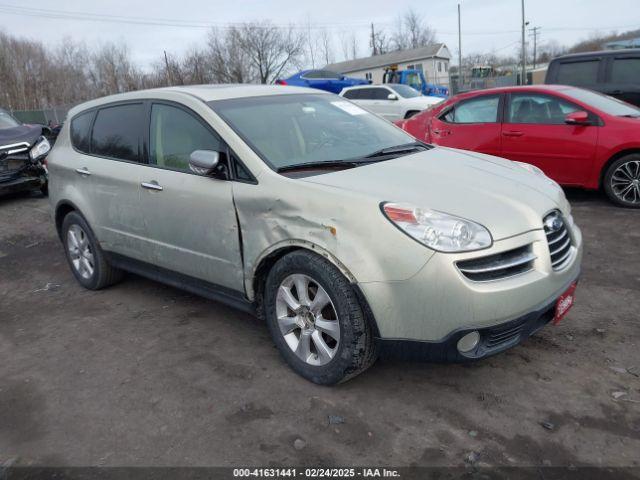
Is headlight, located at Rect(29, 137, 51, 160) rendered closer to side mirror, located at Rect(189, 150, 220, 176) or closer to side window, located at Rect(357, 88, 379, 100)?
side mirror, located at Rect(189, 150, 220, 176)

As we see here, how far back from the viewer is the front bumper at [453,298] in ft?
8.63

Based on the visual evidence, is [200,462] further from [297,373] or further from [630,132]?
[630,132]

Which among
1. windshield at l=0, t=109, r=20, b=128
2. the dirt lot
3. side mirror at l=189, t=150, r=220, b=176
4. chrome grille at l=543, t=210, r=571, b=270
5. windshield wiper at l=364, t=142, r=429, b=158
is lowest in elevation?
the dirt lot

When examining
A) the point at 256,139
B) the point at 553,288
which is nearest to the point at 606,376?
the point at 553,288

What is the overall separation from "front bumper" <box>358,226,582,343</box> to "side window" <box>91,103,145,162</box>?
237cm

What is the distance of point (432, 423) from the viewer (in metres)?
2.82

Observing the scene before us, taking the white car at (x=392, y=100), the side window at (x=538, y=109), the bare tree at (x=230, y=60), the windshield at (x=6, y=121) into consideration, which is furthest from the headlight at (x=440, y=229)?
the bare tree at (x=230, y=60)

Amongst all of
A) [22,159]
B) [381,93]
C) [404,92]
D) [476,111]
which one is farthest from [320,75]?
[476,111]

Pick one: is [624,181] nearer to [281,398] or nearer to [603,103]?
[603,103]

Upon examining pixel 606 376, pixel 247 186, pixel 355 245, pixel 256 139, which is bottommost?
pixel 606 376

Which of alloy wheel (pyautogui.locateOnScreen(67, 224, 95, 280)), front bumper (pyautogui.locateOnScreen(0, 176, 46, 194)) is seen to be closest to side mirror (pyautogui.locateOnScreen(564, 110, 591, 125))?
alloy wheel (pyautogui.locateOnScreen(67, 224, 95, 280))

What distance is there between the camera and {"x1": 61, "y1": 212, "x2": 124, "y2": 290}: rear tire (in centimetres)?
484

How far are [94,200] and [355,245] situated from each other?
274 cm

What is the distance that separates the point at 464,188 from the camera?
307cm
